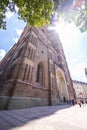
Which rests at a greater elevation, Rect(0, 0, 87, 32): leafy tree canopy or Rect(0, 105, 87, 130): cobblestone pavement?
Rect(0, 0, 87, 32): leafy tree canopy

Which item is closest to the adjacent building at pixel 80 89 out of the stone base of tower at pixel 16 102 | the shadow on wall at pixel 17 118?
the stone base of tower at pixel 16 102

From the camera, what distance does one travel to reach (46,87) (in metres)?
15.7

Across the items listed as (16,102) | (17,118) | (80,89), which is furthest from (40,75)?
(80,89)

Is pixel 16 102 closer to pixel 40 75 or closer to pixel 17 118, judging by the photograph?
pixel 17 118

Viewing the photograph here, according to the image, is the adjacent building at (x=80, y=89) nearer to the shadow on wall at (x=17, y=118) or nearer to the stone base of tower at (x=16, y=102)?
the stone base of tower at (x=16, y=102)

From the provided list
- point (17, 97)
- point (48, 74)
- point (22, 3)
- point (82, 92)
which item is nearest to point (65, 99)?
point (48, 74)

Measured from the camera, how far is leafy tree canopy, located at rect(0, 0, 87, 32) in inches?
219

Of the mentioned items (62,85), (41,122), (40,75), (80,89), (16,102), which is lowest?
(41,122)

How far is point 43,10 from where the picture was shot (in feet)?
19.1

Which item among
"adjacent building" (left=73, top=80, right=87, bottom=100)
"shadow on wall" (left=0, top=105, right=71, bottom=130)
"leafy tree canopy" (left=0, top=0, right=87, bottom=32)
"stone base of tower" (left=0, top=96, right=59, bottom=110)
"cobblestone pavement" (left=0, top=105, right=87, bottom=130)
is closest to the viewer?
"cobblestone pavement" (left=0, top=105, right=87, bottom=130)

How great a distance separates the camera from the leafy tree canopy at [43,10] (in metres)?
5.56

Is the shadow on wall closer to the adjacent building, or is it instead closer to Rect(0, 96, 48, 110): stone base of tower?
Rect(0, 96, 48, 110): stone base of tower

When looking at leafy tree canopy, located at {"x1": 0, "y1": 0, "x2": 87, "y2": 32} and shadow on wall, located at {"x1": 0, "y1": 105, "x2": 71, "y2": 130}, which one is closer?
shadow on wall, located at {"x1": 0, "y1": 105, "x2": 71, "y2": 130}

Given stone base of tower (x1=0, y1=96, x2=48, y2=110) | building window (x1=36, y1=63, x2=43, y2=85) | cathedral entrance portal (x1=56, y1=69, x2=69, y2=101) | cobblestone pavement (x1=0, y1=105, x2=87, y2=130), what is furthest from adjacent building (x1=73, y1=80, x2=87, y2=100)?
cobblestone pavement (x1=0, y1=105, x2=87, y2=130)
